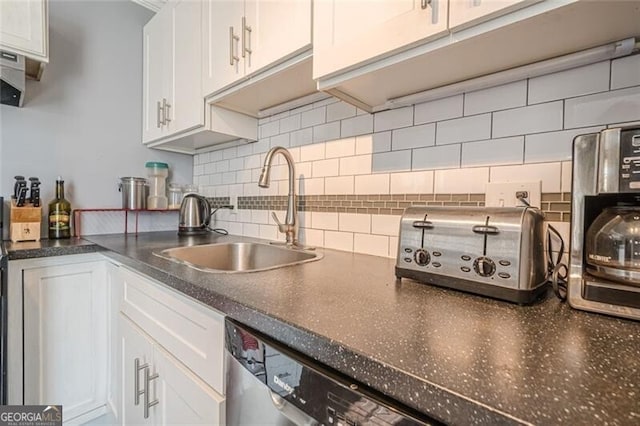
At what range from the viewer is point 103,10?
1670mm

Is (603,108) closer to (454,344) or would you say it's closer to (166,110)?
(454,344)

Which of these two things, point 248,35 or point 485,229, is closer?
point 485,229

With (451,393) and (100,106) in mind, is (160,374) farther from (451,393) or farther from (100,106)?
(100,106)

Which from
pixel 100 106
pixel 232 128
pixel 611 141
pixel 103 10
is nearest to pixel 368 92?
pixel 611 141

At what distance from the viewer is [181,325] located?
806mm

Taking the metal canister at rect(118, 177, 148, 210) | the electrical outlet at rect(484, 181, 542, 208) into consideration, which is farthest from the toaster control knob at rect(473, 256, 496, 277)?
the metal canister at rect(118, 177, 148, 210)

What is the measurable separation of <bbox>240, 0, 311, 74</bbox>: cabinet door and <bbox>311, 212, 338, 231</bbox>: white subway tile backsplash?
606 millimetres

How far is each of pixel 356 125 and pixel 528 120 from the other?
1.83 ft

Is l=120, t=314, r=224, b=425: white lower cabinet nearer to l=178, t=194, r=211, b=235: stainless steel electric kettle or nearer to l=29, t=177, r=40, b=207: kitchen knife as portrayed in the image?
l=178, t=194, r=211, b=235: stainless steel electric kettle

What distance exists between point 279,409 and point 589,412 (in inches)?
16.8

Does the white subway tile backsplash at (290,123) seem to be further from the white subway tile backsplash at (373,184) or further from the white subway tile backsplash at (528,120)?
the white subway tile backsplash at (528,120)

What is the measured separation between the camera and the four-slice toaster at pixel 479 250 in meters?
0.58

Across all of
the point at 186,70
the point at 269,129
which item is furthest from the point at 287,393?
the point at 186,70

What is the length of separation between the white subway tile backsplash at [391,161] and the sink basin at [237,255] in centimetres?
42
